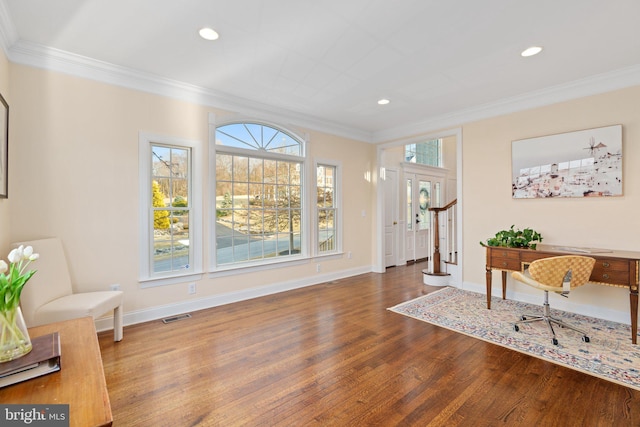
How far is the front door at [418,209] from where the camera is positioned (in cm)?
707

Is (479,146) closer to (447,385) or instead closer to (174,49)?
(447,385)

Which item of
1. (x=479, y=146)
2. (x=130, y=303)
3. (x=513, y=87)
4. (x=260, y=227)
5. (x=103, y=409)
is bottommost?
(x=130, y=303)

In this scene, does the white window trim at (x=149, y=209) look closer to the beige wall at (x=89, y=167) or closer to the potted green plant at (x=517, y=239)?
the beige wall at (x=89, y=167)

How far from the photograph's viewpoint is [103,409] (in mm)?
1044

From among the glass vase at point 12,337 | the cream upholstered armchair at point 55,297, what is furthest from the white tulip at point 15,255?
the cream upholstered armchair at point 55,297

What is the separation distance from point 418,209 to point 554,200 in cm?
356

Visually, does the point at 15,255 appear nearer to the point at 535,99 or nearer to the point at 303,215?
the point at 303,215

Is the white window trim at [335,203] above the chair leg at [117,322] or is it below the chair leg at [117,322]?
above

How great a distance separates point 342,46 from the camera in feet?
9.12

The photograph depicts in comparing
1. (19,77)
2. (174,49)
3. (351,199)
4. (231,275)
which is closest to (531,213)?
(351,199)

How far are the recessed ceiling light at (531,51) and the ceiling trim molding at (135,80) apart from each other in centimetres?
295

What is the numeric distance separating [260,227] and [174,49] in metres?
2.49

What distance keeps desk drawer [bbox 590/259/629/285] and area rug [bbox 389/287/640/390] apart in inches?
22.6

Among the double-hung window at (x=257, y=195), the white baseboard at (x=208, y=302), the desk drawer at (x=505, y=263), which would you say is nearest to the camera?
the white baseboard at (x=208, y=302)
